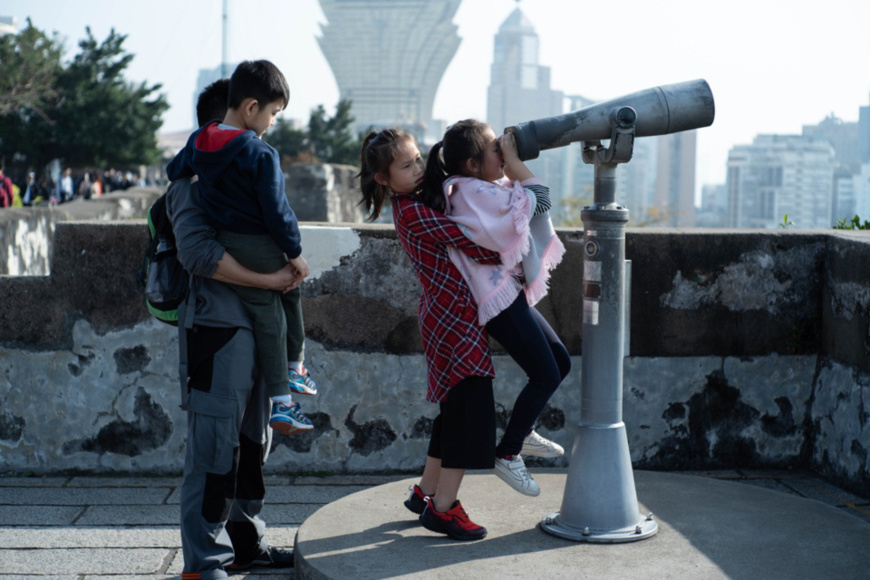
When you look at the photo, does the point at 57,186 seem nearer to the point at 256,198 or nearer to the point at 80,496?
the point at 80,496

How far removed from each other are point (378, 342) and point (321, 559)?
1246 mm

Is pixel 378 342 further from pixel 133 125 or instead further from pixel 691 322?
pixel 133 125

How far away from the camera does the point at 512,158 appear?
9.68ft

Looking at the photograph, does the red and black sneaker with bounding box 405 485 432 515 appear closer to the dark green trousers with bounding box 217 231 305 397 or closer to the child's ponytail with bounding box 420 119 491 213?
the dark green trousers with bounding box 217 231 305 397

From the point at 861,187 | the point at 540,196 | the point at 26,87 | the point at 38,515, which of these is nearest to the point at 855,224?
the point at 540,196

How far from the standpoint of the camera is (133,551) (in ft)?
10.3

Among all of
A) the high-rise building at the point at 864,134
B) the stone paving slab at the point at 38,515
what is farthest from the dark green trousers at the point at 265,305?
the high-rise building at the point at 864,134

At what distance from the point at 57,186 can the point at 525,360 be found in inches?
1414

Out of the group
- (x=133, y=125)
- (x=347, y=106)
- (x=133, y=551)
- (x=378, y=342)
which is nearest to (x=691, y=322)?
(x=378, y=342)

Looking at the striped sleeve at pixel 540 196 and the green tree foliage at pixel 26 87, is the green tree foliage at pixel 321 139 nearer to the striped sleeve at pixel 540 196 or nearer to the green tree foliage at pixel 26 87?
the green tree foliage at pixel 26 87

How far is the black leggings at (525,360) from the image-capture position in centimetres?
295

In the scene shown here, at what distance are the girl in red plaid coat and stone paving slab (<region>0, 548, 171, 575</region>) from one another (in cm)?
85

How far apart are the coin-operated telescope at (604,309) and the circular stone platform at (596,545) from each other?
0.30ft

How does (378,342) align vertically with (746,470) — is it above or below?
above
